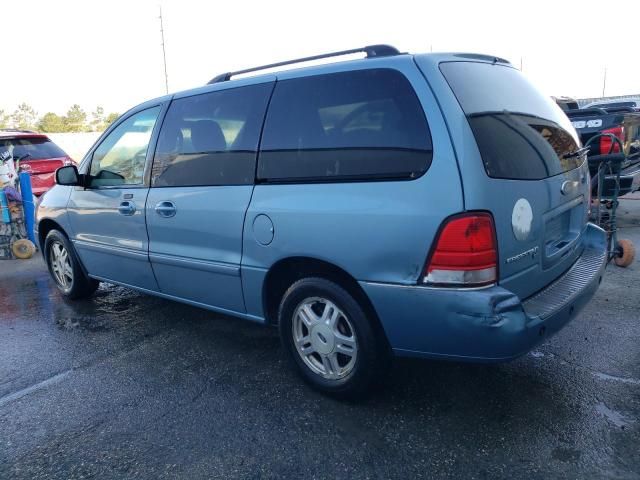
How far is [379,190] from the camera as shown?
8.44ft

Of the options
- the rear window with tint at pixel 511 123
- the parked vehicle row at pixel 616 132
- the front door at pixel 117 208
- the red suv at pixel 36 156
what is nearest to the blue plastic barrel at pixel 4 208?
the red suv at pixel 36 156

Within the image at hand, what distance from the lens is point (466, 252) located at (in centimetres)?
237

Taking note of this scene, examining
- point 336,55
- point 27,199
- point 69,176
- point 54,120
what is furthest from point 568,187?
point 54,120

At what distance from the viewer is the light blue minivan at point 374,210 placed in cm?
242

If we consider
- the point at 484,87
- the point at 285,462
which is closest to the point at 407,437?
the point at 285,462

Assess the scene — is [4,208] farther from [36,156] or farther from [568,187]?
[568,187]

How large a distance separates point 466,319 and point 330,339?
0.82 meters

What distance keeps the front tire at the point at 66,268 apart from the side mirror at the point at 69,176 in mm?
696

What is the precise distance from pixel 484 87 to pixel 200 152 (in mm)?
Answer: 1809

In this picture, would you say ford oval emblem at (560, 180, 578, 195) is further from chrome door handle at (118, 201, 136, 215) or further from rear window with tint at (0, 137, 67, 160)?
rear window with tint at (0, 137, 67, 160)

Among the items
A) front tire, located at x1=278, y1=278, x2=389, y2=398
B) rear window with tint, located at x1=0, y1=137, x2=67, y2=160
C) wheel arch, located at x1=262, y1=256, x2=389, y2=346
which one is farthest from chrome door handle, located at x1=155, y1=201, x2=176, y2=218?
rear window with tint, located at x1=0, y1=137, x2=67, y2=160

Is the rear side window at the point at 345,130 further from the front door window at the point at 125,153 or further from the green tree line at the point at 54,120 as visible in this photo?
the green tree line at the point at 54,120

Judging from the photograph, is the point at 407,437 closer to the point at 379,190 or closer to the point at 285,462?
the point at 285,462

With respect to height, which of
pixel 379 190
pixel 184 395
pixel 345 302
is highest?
pixel 379 190
